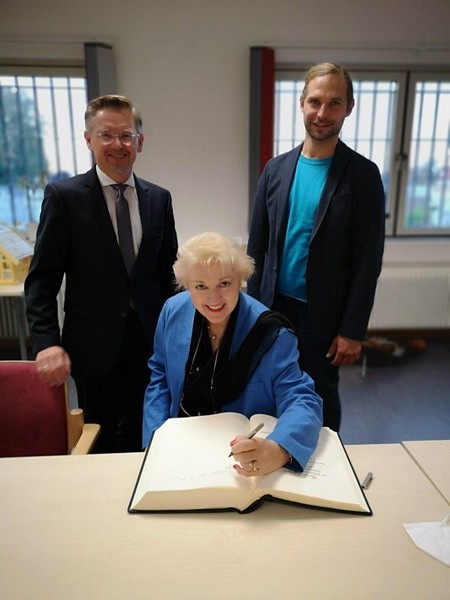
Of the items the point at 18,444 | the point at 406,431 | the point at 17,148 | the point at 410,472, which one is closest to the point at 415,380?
the point at 406,431

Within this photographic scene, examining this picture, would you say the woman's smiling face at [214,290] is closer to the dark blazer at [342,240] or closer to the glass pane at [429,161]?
the dark blazer at [342,240]

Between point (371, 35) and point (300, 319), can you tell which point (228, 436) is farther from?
point (371, 35)

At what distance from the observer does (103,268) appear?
1.73 metres

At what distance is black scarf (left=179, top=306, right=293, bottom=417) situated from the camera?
137cm

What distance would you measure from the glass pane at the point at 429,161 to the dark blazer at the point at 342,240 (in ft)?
9.20

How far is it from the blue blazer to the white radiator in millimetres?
3023

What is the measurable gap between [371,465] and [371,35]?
3772 millimetres

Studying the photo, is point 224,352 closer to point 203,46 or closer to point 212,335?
point 212,335

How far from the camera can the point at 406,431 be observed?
2912mm

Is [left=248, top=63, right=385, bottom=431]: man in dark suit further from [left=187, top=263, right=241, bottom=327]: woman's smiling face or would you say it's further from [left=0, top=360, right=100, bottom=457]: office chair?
[left=0, top=360, right=100, bottom=457]: office chair

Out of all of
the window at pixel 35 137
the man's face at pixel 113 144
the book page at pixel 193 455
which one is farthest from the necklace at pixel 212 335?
the window at pixel 35 137

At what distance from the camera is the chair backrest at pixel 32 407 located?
1563 millimetres

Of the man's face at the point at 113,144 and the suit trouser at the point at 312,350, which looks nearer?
the man's face at the point at 113,144

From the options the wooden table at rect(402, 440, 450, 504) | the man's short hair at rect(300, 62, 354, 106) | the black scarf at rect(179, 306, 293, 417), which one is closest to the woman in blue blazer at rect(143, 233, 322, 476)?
the black scarf at rect(179, 306, 293, 417)
